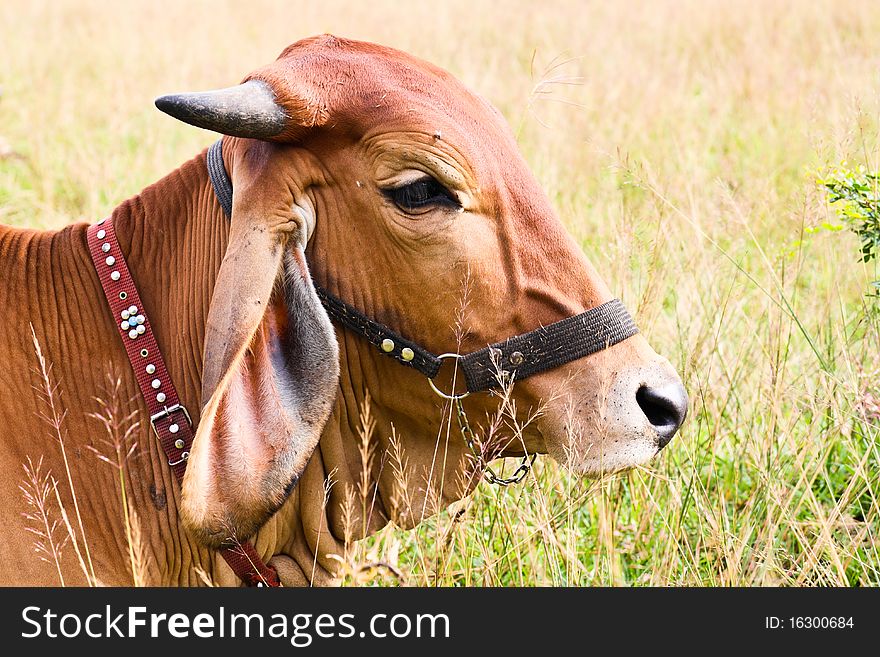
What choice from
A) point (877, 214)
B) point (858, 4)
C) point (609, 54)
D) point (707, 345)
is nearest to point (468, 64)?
point (609, 54)

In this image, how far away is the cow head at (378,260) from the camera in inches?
117

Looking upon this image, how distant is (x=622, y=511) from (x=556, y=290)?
1509 mm

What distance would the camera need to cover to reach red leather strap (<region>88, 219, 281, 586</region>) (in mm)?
3134

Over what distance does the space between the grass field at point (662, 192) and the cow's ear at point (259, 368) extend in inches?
18.7

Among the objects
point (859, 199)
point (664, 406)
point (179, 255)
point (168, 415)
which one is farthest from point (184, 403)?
point (859, 199)

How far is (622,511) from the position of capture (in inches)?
171

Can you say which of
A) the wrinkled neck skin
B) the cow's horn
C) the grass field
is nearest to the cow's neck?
the wrinkled neck skin

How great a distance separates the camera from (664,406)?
3.09 metres

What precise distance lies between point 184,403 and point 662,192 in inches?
124

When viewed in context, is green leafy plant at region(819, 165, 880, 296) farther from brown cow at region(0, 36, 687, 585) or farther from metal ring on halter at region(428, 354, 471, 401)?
metal ring on halter at region(428, 354, 471, 401)

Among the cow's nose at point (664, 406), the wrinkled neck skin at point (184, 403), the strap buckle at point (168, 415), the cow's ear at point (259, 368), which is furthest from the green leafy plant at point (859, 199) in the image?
the strap buckle at point (168, 415)

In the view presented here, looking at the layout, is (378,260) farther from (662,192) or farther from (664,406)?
(662,192)

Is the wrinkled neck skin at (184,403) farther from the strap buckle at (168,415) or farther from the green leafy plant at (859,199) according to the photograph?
the green leafy plant at (859,199)
